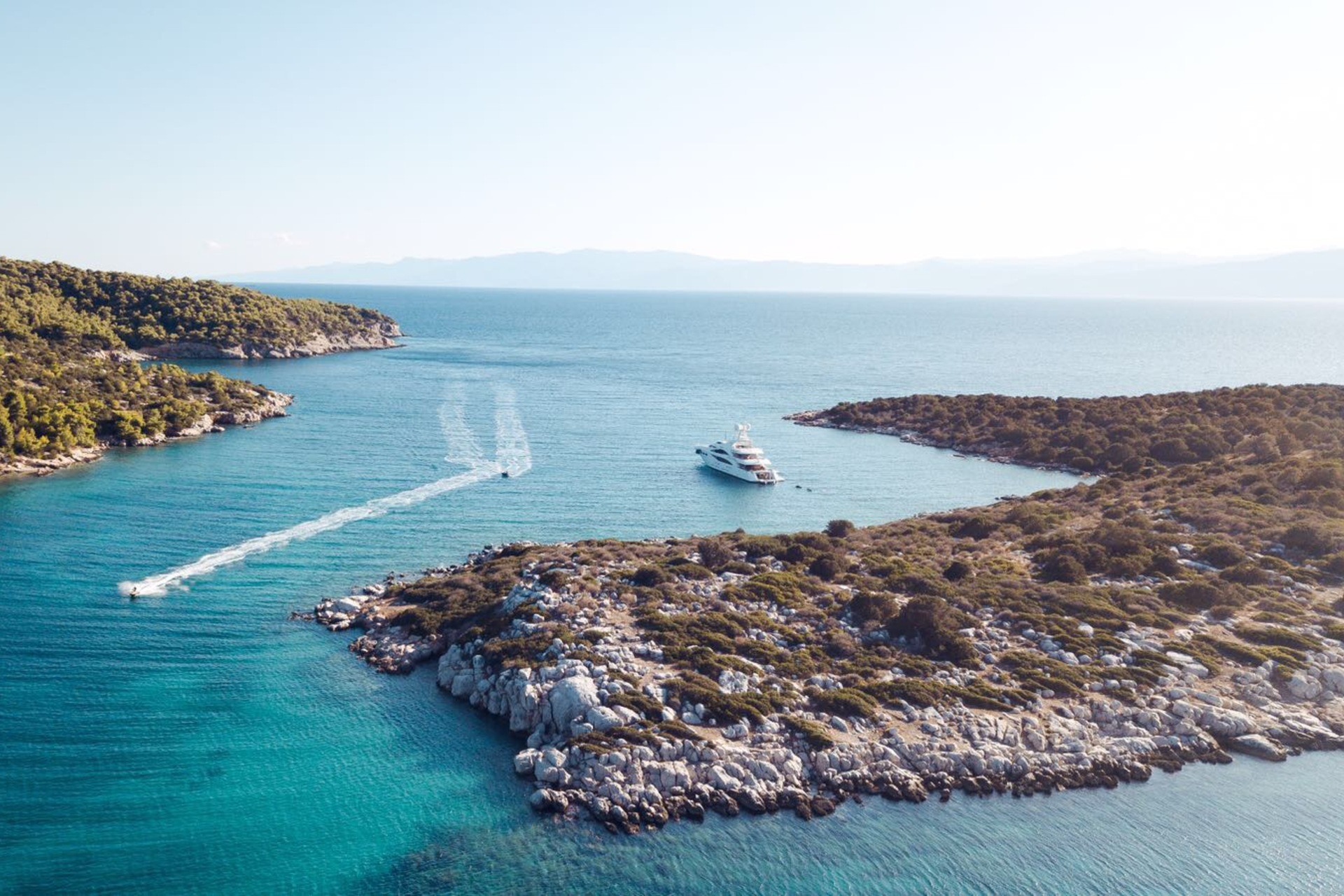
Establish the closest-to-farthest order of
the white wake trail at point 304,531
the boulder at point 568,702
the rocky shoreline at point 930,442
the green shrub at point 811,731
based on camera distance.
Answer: the green shrub at point 811,731 → the boulder at point 568,702 → the white wake trail at point 304,531 → the rocky shoreline at point 930,442

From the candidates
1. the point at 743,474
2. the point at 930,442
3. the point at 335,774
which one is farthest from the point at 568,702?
the point at 930,442

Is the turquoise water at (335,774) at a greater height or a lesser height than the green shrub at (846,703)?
lesser

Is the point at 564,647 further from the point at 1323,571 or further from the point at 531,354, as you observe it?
the point at 531,354

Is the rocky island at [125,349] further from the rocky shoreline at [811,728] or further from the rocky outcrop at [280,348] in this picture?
the rocky shoreline at [811,728]

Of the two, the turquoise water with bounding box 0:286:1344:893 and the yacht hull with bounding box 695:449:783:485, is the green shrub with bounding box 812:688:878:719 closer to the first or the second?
the turquoise water with bounding box 0:286:1344:893

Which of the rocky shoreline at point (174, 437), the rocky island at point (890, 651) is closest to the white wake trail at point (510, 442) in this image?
the rocky shoreline at point (174, 437)

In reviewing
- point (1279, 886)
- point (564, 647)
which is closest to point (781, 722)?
point (564, 647)

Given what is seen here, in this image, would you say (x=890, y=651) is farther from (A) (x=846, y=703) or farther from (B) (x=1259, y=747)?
(B) (x=1259, y=747)
